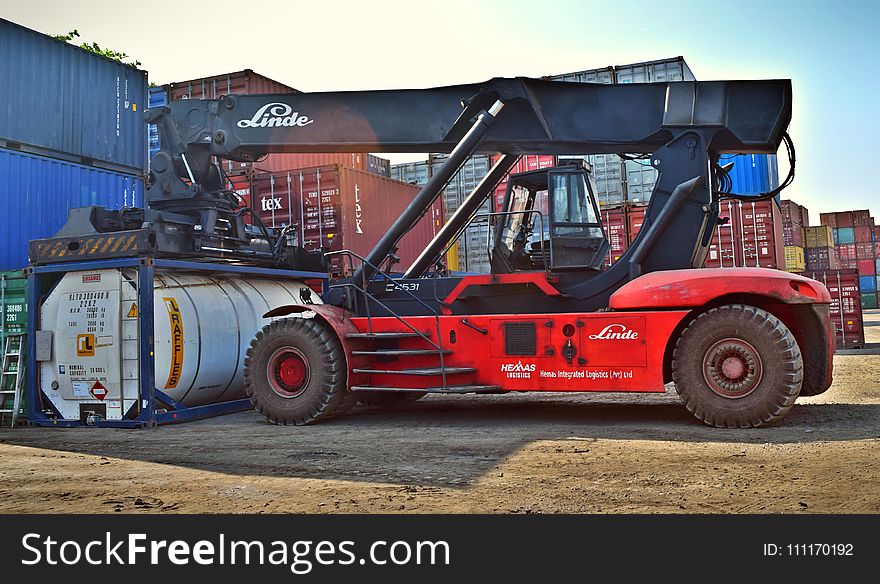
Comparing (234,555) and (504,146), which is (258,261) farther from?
(234,555)

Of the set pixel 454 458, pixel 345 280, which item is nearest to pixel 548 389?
pixel 454 458

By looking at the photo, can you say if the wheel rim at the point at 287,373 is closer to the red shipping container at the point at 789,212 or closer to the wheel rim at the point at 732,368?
the wheel rim at the point at 732,368

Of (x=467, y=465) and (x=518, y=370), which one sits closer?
(x=467, y=465)

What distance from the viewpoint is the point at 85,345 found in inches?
406

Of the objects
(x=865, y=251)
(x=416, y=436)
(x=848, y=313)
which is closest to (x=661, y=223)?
(x=416, y=436)

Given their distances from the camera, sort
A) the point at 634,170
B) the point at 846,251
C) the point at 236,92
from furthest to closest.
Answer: the point at 846,251 → the point at 634,170 → the point at 236,92

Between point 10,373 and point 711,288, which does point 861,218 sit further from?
point 10,373

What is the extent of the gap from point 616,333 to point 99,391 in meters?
6.25

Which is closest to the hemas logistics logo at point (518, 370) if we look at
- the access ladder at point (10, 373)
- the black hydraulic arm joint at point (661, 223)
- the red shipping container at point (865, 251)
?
the black hydraulic arm joint at point (661, 223)

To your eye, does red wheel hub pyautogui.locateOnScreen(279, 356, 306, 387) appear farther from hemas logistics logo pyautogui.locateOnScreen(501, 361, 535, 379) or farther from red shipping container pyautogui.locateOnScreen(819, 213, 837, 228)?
red shipping container pyautogui.locateOnScreen(819, 213, 837, 228)

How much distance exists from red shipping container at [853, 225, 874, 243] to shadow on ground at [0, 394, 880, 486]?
2021 inches

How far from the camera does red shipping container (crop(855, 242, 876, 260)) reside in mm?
55375

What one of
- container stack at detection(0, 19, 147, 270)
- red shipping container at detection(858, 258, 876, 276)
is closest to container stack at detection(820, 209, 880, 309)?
red shipping container at detection(858, 258, 876, 276)

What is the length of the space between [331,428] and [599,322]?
316 centimetres
